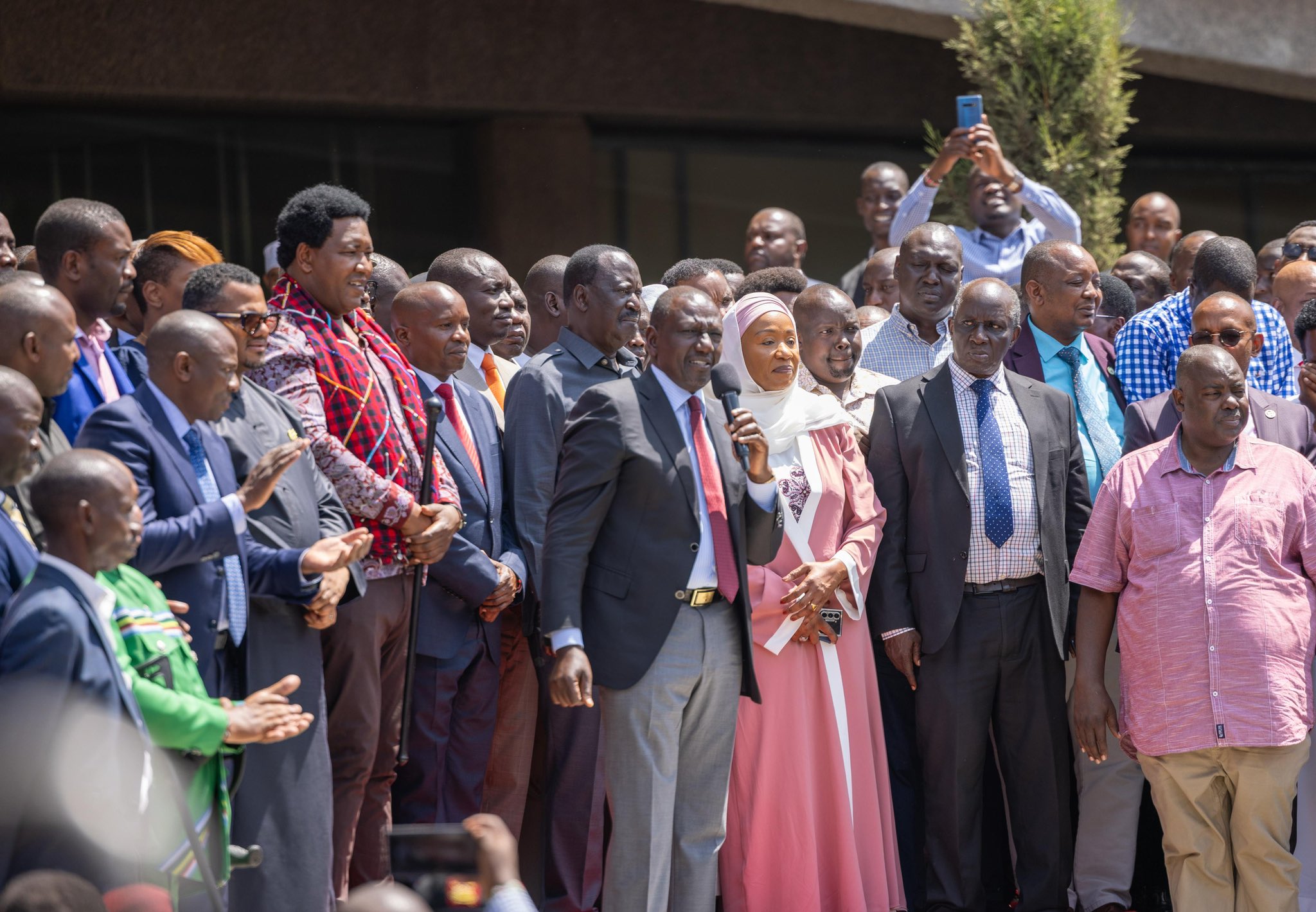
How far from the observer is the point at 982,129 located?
28.4ft

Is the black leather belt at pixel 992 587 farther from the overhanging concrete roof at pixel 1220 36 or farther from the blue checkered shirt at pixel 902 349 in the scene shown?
the overhanging concrete roof at pixel 1220 36

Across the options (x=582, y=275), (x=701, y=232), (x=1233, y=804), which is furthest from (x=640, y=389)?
(x=701, y=232)

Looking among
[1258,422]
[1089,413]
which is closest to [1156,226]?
[1089,413]

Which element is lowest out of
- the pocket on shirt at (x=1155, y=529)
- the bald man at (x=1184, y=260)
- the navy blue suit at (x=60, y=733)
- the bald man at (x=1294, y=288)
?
the navy blue suit at (x=60, y=733)

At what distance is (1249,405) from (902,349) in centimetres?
169

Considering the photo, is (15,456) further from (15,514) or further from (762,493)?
(762,493)

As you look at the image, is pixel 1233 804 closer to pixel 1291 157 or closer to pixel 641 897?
pixel 641 897

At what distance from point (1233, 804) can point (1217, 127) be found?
35.5 feet

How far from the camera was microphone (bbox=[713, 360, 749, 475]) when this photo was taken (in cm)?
541

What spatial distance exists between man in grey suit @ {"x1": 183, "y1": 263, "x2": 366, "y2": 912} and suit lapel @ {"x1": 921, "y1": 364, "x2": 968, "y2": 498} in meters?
2.45

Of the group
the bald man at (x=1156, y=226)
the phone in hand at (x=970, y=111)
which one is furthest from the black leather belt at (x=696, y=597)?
the bald man at (x=1156, y=226)

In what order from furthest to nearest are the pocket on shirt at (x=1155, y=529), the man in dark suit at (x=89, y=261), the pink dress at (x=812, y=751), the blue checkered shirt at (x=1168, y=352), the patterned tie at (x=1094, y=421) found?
the blue checkered shirt at (x=1168, y=352)
the patterned tie at (x=1094, y=421)
the pink dress at (x=812, y=751)
the pocket on shirt at (x=1155, y=529)
the man in dark suit at (x=89, y=261)

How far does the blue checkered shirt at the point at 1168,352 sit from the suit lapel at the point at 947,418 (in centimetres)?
110

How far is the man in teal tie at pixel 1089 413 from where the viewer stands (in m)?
6.49
